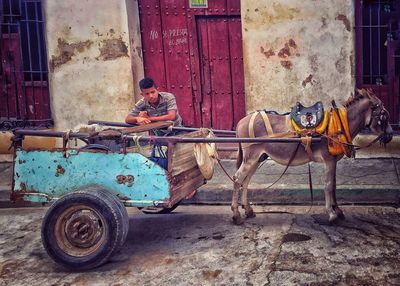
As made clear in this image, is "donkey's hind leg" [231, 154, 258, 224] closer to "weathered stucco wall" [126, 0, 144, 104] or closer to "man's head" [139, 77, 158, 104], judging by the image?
"man's head" [139, 77, 158, 104]

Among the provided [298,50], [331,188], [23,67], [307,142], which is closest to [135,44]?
[23,67]

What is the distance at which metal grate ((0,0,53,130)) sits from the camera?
331 inches

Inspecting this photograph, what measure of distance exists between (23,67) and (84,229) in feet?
17.2

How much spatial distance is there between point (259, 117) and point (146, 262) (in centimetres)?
202

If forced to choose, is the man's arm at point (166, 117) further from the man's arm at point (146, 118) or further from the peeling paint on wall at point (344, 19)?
the peeling paint on wall at point (344, 19)

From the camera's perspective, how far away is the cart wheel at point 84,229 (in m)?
4.16

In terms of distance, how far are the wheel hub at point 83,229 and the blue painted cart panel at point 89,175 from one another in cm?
29

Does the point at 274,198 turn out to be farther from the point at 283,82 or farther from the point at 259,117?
the point at 283,82

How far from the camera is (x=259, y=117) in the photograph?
17.4 feet

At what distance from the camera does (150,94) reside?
565 centimetres

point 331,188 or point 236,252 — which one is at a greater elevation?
point 331,188

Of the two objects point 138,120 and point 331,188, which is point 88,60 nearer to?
point 138,120

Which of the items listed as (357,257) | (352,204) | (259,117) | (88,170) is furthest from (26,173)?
(352,204)

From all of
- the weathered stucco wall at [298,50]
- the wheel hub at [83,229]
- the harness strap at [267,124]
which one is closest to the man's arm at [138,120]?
the harness strap at [267,124]
